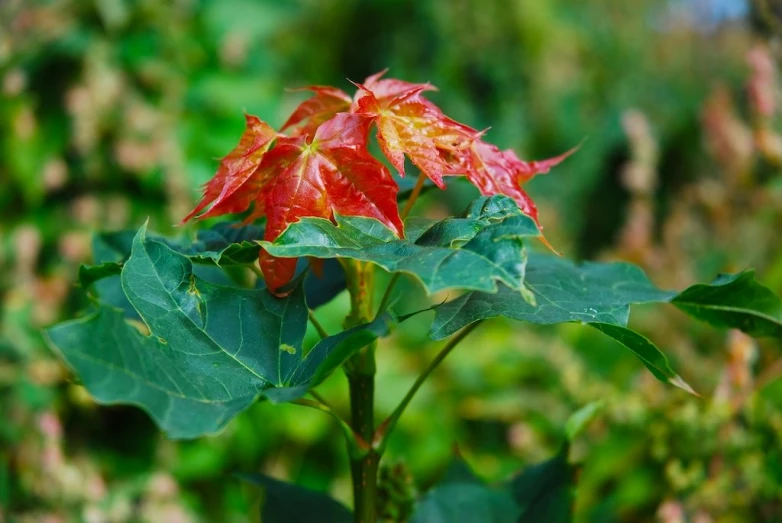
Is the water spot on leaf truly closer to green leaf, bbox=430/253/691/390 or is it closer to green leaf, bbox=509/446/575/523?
green leaf, bbox=430/253/691/390

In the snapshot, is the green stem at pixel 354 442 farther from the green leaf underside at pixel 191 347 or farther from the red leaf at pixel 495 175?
the red leaf at pixel 495 175

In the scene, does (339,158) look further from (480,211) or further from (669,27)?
(669,27)

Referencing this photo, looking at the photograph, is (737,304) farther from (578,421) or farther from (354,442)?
(354,442)

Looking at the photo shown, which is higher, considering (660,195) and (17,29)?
(17,29)

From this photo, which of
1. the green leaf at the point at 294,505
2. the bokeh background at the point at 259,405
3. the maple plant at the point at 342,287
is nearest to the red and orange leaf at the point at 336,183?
the maple plant at the point at 342,287

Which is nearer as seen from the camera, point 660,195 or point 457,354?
point 457,354

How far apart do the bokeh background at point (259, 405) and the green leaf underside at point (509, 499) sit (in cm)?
29

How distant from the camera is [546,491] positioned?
0.65 metres

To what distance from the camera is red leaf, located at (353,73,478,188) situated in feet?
1.63

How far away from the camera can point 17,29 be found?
73.0 inches

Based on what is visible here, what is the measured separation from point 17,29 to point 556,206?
2.24 meters

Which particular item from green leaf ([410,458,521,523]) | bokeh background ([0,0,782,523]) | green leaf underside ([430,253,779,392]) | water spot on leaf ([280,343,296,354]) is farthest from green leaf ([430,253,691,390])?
bokeh background ([0,0,782,523])

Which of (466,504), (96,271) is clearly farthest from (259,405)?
(96,271)

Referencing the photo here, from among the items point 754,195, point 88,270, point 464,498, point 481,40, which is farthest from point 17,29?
point 481,40
